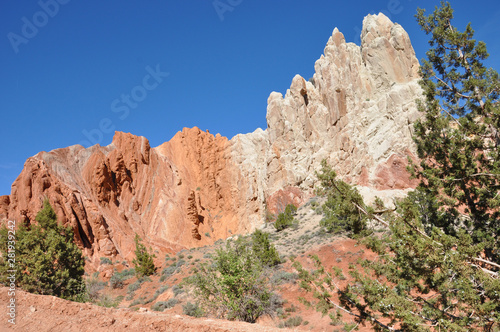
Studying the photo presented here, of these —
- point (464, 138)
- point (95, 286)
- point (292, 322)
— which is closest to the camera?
point (464, 138)

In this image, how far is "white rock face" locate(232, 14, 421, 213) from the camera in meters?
35.4

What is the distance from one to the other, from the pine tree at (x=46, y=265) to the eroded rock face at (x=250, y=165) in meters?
18.0

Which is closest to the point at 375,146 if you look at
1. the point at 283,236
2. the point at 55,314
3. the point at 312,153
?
the point at 312,153

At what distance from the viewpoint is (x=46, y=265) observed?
14570 mm

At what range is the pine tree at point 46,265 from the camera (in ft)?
46.4

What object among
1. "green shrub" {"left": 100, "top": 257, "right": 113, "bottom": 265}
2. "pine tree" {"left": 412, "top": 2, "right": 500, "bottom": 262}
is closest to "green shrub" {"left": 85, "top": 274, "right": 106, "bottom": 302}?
"green shrub" {"left": 100, "top": 257, "right": 113, "bottom": 265}

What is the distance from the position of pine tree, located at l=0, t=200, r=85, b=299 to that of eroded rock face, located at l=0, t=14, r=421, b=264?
1804cm

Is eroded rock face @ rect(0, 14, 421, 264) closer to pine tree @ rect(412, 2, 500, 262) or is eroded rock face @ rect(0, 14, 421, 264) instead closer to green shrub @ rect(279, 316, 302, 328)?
green shrub @ rect(279, 316, 302, 328)

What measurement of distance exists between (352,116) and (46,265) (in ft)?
126

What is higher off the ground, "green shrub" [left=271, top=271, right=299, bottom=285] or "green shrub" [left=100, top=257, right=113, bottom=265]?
"green shrub" [left=100, top=257, right=113, bottom=265]

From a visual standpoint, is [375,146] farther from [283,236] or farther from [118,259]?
[118,259]

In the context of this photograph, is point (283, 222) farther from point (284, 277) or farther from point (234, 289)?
point (234, 289)

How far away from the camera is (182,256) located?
33.5 meters

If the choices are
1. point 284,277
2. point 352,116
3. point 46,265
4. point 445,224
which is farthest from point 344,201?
point 352,116
